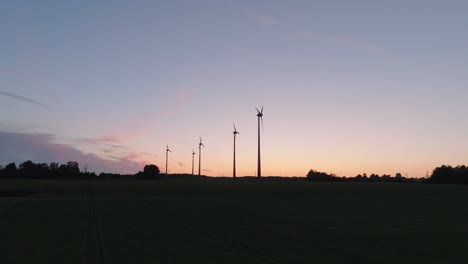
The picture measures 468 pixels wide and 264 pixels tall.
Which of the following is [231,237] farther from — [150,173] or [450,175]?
[150,173]

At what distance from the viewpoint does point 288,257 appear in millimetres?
16875

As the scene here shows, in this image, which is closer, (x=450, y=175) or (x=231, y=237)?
(x=231, y=237)

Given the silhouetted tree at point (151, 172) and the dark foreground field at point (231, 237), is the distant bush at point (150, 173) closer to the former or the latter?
the silhouetted tree at point (151, 172)

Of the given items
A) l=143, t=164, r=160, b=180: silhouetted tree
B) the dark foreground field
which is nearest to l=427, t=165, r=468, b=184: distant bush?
l=143, t=164, r=160, b=180: silhouetted tree

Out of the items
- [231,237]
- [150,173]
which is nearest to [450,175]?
[150,173]

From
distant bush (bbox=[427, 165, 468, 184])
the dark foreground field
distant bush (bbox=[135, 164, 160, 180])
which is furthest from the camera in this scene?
distant bush (bbox=[135, 164, 160, 180])

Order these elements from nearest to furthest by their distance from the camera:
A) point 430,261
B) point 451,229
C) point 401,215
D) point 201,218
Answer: point 430,261
point 451,229
point 201,218
point 401,215

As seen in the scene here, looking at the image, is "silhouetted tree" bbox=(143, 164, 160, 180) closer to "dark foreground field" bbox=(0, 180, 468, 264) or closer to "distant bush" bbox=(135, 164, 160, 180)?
"distant bush" bbox=(135, 164, 160, 180)

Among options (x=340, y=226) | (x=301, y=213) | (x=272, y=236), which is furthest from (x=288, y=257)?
(x=301, y=213)

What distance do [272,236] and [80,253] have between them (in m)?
8.00

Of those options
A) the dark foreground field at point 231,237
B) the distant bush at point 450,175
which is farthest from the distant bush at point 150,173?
the dark foreground field at point 231,237

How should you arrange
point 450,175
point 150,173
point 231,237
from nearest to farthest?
point 231,237 → point 450,175 → point 150,173

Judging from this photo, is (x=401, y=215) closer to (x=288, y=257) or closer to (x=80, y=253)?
(x=288, y=257)

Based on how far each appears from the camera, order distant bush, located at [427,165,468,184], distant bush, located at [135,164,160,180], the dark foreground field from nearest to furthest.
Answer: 1. the dark foreground field
2. distant bush, located at [427,165,468,184]
3. distant bush, located at [135,164,160,180]
